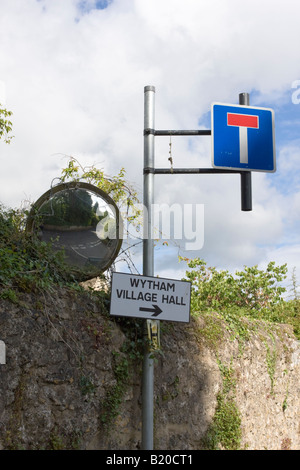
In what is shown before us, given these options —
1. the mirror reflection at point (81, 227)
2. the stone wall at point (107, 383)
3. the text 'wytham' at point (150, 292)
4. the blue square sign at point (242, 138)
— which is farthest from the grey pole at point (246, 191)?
the stone wall at point (107, 383)

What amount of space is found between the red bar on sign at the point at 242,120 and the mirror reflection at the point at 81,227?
2208mm

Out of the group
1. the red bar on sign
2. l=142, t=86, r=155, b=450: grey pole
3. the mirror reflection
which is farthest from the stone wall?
the red bar on sign

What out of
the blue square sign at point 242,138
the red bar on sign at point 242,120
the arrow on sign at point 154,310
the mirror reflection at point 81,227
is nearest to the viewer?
the arrow on sign at point 154,310

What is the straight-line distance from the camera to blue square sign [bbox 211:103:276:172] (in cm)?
763

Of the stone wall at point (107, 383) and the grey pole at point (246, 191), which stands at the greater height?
the grey pole at point (246, 191)

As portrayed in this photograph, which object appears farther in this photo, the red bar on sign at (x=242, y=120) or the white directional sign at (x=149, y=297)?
the red bar on sign at (x=242, y=120)

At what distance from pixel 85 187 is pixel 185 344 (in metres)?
2.88

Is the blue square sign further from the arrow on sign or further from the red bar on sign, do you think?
the arrow on sign

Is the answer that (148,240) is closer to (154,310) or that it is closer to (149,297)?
(149,297)

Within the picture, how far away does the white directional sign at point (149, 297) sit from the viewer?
7.07 m

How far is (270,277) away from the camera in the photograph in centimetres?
1590

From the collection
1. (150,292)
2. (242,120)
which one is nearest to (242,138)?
(242,120)

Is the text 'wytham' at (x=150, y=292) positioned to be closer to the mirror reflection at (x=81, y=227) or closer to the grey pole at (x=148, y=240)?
the grey pole at (x=148, y=240)
